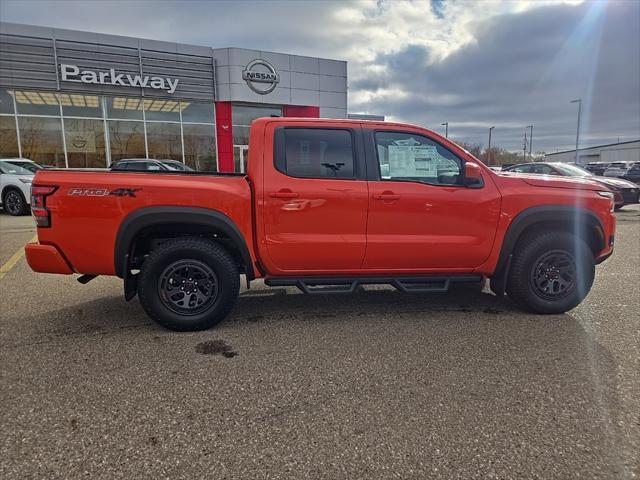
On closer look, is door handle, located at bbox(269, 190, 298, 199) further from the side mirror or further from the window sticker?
the side mirror

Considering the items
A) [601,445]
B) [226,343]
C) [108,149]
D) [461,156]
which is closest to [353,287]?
[226,343]

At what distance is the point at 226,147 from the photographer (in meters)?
21.7

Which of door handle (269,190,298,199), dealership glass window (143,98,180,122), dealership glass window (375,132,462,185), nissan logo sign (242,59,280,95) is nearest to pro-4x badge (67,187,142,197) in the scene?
door handle (269,190,298,199)

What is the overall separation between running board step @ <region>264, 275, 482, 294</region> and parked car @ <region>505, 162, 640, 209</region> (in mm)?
9135

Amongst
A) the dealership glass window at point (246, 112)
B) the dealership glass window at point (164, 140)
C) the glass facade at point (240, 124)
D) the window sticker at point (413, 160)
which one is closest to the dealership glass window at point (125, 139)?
the dealership glass window at point (164, 140)

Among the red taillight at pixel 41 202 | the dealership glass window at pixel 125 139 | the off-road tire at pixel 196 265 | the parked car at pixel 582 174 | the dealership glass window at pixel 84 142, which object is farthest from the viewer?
the dealership glass window at pixel 125 139

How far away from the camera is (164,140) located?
20641mm

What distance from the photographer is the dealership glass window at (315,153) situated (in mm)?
3883

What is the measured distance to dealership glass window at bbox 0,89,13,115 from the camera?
17.7 m

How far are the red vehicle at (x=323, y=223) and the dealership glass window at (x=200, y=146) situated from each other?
59.2ft

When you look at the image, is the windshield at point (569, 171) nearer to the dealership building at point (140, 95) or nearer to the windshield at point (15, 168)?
the dealership building at point (140, 95)

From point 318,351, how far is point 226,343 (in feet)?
2.67

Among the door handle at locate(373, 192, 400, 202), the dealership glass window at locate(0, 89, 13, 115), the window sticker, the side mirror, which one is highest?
the dealership glass window at locate(0, 89, 13, 115)

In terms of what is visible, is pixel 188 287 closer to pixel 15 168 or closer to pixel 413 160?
pixel 413 160
